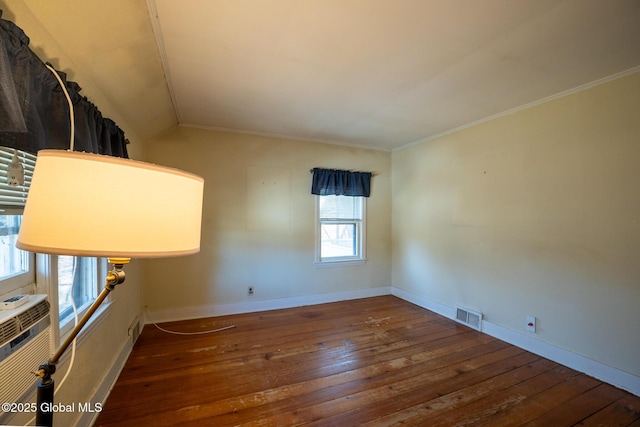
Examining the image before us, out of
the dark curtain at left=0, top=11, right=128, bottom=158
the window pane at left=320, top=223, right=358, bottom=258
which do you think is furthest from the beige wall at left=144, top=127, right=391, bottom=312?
the dark curtain at left=0, top=11, right=128, bottom=158

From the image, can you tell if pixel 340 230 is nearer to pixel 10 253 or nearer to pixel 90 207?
pixel 10 253

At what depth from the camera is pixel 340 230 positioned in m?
4.18

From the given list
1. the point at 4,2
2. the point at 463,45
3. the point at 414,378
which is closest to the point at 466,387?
the point at 414,378

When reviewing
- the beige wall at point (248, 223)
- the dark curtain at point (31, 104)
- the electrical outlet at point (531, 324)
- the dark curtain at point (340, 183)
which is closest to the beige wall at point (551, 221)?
the electrical outlet at point (531, 324)

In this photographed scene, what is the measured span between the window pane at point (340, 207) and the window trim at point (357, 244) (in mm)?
67

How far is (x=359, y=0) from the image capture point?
4.48 feet

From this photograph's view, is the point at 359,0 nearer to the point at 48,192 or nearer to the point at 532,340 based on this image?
the point at 48,192

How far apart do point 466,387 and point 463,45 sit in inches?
100

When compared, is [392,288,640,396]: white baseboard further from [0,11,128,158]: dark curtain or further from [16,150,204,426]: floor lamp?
[0,11,128,158]: dark curtain

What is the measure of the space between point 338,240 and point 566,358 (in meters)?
2.81

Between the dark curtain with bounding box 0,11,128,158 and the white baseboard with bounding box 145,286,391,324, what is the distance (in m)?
2.41

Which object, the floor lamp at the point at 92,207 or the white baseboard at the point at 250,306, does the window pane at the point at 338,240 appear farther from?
the floor lamp at the point at 92,207

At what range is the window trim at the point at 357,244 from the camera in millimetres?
3949

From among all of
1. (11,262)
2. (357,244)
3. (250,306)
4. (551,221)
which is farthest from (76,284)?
(551,221)
